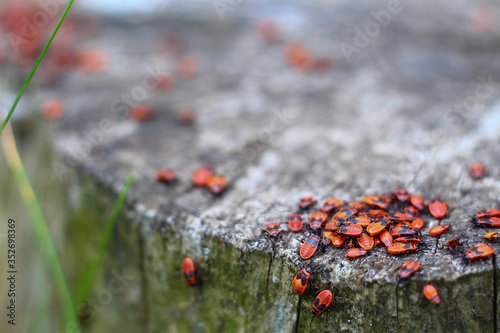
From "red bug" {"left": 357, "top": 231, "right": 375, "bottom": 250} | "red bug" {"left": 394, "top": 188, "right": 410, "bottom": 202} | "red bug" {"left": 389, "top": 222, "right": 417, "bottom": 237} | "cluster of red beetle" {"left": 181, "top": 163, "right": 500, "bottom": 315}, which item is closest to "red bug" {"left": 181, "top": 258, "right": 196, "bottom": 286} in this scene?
"cluster of red beetle" {"left": 181, "top": 163, "right": 500, "bottom": 315}

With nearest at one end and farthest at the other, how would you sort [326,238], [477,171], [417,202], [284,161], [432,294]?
[432,294] → [326,238] → [417,202] → [477,171] → [284,161]

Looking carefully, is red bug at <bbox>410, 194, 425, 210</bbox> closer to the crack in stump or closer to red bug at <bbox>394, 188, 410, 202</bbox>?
red bug at <bbox>394, 188, 410, 202</bbox>

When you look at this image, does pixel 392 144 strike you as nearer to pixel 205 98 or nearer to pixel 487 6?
pixel 205 98

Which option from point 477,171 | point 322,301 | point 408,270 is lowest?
point 322,301

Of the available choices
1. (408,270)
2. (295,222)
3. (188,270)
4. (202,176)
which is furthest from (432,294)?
(202,176)

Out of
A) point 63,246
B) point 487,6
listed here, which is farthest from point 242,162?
point 487,6

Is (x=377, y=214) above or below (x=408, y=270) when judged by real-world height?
above

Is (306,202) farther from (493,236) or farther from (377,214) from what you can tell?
(493,236)
